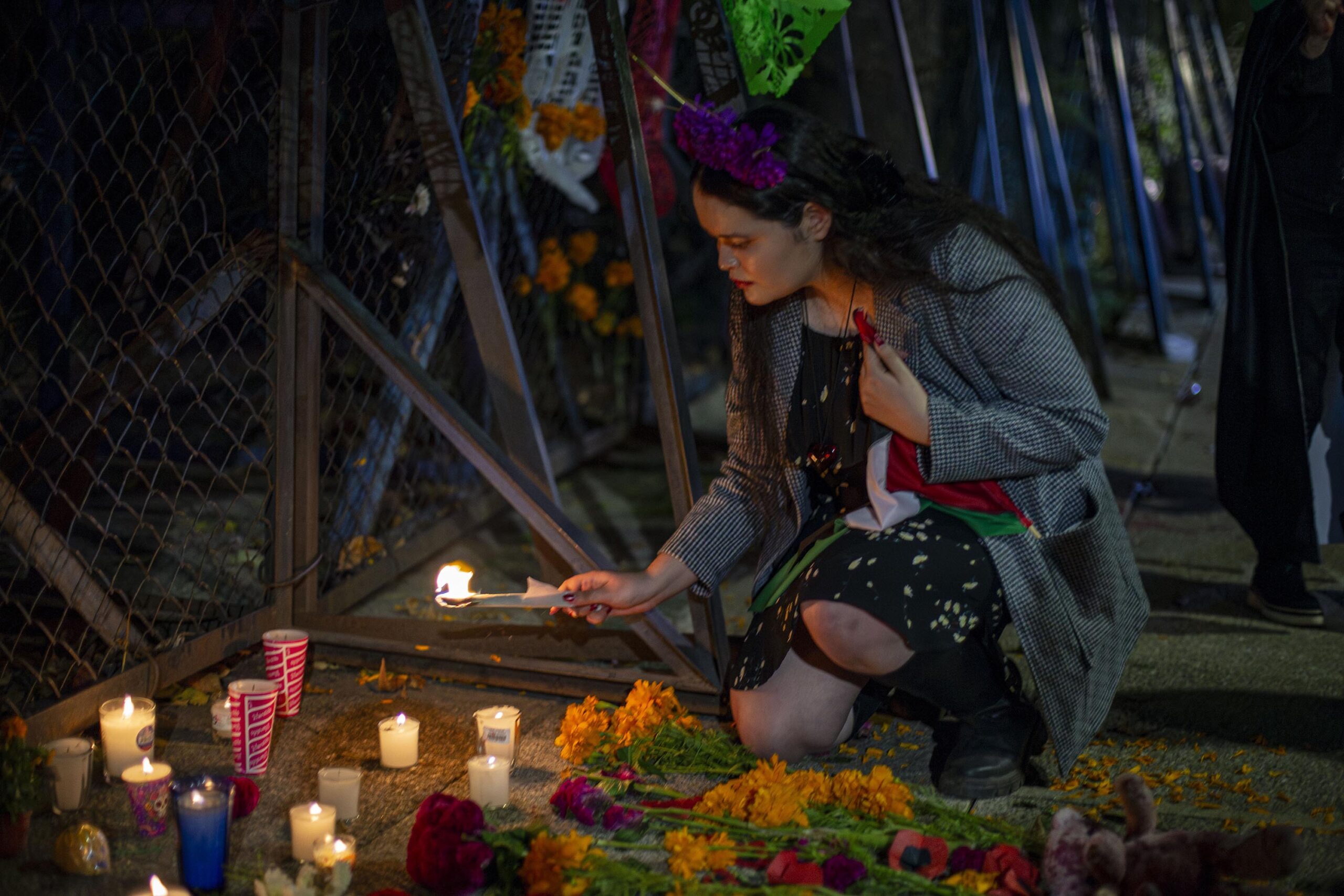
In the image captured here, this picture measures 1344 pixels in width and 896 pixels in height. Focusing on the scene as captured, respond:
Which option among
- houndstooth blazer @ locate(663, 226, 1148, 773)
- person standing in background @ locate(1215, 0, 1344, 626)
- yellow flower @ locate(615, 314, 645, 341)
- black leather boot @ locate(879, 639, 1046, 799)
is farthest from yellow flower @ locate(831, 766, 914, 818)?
yellow flower @ locate(615, 314, 645, 341)

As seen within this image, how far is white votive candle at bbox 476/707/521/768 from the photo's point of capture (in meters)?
2.47

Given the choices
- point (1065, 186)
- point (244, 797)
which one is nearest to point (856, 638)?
point (244, 797)

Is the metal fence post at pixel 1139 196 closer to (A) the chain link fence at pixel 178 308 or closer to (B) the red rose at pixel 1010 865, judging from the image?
(A) the chain link fence at pixel 178 308

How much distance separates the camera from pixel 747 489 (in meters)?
2.77

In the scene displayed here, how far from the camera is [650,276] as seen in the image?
2.87 metres

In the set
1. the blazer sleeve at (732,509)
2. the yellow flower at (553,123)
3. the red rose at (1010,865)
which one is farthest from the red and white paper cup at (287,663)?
the yellow flower at (553,123)

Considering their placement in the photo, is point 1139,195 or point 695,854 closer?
point 695,854

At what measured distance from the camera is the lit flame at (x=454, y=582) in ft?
7.85

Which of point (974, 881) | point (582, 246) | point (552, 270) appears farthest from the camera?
point (582, 246)

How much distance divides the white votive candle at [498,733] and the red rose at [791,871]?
0.62m

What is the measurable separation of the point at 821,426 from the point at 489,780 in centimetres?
Answer: 101

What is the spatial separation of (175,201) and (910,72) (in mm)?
3479

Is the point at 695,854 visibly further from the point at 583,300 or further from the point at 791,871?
the point at 583,300

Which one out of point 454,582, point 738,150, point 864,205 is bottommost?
point 454,582
